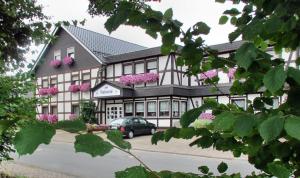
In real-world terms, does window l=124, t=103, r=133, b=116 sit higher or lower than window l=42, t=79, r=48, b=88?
lower

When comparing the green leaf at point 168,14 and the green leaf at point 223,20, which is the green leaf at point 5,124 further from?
the green leaf at point 223,20

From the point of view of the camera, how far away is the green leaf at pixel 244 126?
1.09m

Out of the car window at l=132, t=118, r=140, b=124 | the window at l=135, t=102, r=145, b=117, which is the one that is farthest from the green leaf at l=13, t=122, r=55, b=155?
the window at l=135, t=102, r=145, b=117

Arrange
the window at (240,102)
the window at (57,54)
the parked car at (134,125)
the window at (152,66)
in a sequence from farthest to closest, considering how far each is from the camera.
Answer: the window at (57,54) → the window at (152,66) → the parked car at (134,125) → the window at (240,102)

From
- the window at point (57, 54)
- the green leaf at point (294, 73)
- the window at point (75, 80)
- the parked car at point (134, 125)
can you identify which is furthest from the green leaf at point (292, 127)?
the window at point (57, 54)

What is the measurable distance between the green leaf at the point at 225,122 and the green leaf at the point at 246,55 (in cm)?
19

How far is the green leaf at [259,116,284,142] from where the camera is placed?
100 cm

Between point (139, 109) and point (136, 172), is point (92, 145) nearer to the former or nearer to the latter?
point (136, 172)

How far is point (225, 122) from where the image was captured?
1159 millimetres

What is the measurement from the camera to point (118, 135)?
1.04 meters

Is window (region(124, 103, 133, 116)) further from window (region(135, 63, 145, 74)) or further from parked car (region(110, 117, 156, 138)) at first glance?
parked car (region(110, 117, 156, 138))

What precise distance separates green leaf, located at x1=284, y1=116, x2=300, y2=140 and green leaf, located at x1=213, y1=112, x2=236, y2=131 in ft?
0.59

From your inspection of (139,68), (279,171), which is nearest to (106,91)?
(139,68)

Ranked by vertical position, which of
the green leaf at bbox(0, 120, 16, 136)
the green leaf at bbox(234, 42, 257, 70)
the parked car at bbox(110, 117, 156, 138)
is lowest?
the parked car at bbox(110, 117, 156, 138)
